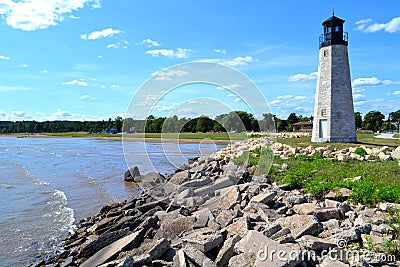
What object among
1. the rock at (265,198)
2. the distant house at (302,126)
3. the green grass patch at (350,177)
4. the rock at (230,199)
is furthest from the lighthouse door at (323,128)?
the distant house at (302,126)

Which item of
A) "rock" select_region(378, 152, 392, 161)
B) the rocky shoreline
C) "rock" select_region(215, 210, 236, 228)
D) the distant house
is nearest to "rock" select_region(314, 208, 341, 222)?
the rocky shoreline

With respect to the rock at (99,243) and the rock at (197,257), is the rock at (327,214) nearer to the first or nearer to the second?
the rock at (197,257)

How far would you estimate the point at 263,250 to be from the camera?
4.94 metres

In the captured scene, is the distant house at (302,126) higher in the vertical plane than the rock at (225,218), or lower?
higher

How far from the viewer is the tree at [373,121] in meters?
78.3

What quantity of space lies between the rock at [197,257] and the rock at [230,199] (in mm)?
3177

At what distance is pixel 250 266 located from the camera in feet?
16.0

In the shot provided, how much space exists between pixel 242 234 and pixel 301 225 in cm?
112

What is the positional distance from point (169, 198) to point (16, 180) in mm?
15114

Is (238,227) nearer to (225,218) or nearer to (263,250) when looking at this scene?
(225,218)

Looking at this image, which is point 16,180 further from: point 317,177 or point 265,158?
point 317,177

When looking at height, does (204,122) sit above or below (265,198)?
above

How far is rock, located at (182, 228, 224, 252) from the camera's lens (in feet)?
18.0

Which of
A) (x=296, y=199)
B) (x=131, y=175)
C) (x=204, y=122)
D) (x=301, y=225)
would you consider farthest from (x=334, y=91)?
(x=301, y=225)
